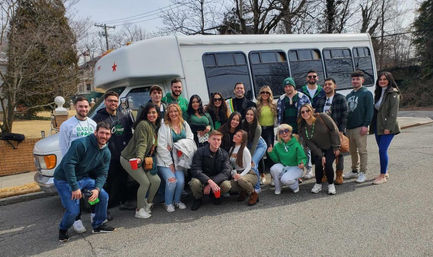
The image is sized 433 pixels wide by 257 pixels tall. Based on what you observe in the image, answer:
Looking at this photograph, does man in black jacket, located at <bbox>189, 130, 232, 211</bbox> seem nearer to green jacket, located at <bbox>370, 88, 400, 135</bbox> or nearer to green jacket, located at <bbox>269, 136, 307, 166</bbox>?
green jacket, located at <bbox>269, 136, 307, 166</bbox>

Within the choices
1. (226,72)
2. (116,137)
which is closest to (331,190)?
(226,72)

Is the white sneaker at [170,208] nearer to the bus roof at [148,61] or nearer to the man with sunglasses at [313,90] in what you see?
the bus roof at [148,61]

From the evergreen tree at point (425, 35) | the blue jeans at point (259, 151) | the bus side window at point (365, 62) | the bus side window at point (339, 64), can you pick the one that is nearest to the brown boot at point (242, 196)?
the blue jeans at point (259, 151)

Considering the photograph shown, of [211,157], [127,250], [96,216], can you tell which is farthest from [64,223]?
[211,157]

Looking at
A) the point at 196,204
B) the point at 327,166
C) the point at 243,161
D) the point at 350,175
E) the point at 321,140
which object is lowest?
the point at 350,175

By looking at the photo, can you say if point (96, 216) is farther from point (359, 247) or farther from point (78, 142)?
point (359, 247)

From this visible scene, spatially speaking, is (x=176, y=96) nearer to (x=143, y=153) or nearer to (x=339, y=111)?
(x=143, y=153)

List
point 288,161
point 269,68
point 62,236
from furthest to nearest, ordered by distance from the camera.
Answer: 1. point 269,68
2. point 288,161
3. point 62,236

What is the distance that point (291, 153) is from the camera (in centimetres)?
483

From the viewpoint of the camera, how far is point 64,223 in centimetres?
356

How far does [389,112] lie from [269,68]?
8.50 feet

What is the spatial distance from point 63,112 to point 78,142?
5.47m

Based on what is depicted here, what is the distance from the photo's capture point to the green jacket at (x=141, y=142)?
13.4ft

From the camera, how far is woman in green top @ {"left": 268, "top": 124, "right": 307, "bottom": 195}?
4.75 meters
